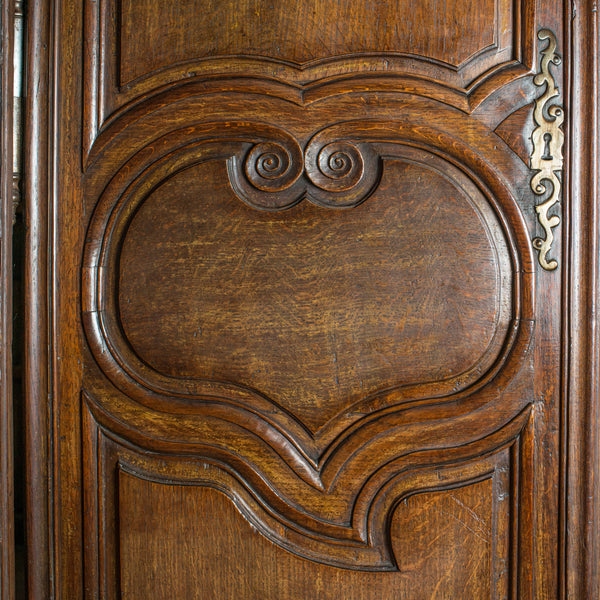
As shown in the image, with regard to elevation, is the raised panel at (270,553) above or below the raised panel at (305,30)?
below

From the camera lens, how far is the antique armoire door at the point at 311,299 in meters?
0.80

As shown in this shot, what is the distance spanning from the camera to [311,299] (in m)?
0.83

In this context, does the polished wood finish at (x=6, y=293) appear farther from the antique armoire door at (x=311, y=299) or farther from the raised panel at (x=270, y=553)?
the raised panel at (x=270, y=553)

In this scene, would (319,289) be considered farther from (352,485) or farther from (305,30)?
(305,30)

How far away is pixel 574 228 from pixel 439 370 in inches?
12.0

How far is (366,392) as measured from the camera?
2.72ft

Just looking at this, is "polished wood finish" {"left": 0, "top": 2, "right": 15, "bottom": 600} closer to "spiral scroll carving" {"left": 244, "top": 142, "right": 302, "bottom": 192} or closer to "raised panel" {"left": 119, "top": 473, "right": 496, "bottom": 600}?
"raised panel" {"left": 119, "top": 473, "right": 496, "bottom": 600}

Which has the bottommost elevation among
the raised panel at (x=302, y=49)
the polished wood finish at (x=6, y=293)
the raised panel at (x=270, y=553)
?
the raised panel at (x=270, y=553)

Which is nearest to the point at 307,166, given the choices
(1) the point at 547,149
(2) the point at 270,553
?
(1) the point at 547,149

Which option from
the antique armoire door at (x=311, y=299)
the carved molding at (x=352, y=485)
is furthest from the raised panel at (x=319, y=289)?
the carved molding at (x=352, y=485)

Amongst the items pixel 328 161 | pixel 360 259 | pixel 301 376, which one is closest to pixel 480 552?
pixel 301 376

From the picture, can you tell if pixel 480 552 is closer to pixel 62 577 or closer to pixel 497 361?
pixel 497 361

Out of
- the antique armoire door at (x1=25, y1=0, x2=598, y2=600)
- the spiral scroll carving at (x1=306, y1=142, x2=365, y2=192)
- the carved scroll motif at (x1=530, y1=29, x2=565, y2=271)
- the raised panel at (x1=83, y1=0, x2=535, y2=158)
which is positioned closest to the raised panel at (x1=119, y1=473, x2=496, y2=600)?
the antique armoire door at (x1=25, y1=0, x2=598, y2=600)

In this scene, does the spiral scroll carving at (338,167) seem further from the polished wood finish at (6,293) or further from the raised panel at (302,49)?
the polished wood finish at (6,293)
